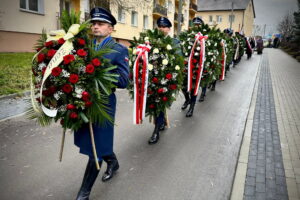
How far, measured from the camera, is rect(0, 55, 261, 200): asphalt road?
3.30 metres

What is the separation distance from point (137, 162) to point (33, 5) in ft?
48.8

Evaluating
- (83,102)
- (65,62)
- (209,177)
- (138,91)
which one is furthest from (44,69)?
(209,177)

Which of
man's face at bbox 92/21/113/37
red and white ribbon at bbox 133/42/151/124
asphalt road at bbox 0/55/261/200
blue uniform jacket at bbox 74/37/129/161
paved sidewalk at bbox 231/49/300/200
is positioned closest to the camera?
blue uniform jacket at bbox 74/37/129/161

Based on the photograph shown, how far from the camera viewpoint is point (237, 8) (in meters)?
64.8

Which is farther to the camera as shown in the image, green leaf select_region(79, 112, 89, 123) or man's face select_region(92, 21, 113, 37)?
man's face select_region(92, 21, 113, 37)

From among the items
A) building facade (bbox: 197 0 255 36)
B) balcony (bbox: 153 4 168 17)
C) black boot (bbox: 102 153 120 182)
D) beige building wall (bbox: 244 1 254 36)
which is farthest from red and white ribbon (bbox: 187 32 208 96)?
beige building wall (bbox: 244 1 254 36)

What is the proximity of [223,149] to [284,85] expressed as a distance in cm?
864

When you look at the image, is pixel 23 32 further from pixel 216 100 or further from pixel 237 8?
pixel 237 8

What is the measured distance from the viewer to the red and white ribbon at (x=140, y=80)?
413 centimetres

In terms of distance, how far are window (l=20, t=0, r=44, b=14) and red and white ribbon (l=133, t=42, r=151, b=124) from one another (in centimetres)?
1330

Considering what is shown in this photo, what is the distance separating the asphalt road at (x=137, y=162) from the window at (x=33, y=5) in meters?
11.4

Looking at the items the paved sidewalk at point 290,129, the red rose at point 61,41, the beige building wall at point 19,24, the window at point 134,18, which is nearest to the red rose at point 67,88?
the red rose at point 61,41

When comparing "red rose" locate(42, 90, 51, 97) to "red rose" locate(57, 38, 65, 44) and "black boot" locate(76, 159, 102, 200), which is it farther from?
"black boot" locate(76, 159, 102, 200)

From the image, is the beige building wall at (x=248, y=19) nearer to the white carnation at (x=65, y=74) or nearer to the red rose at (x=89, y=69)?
the red rose at (x=89, y=69)
